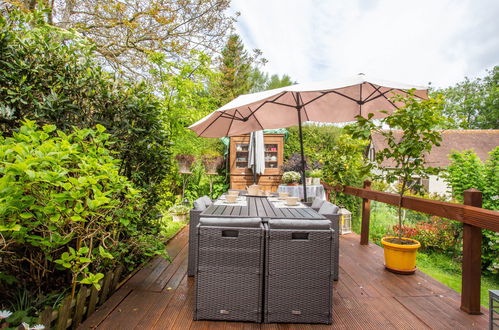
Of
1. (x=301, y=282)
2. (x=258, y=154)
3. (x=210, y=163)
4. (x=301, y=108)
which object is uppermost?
(x=301, y=108)

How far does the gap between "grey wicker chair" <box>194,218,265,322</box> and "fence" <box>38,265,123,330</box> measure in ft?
2.47

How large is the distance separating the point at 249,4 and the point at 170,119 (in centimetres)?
478

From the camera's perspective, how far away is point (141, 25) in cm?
588

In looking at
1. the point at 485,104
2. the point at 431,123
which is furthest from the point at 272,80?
the point at 485,104

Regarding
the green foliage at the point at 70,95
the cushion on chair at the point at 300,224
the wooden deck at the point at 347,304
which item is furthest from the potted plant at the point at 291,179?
the cushion on chair at the point at 300,224

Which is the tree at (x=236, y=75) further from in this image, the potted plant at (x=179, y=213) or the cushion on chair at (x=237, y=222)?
the cushion on chair at (x=237, y=222)

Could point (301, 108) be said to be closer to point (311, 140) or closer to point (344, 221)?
point (344, 221)

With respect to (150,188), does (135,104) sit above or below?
above

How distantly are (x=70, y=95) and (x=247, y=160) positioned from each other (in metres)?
6.14

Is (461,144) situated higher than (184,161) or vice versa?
(461,144)

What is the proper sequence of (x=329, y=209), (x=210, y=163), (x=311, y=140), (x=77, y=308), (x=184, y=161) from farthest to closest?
(x=311, y=140) < (x=210, y=163) < (x=184, y=161) < (x=329, y=209) < (x=77, y=308)

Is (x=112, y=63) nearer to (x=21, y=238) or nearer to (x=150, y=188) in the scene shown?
(x=150, y=188)

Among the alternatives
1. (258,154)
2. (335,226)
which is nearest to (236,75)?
(258,154)

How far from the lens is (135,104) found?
97.9 inches
